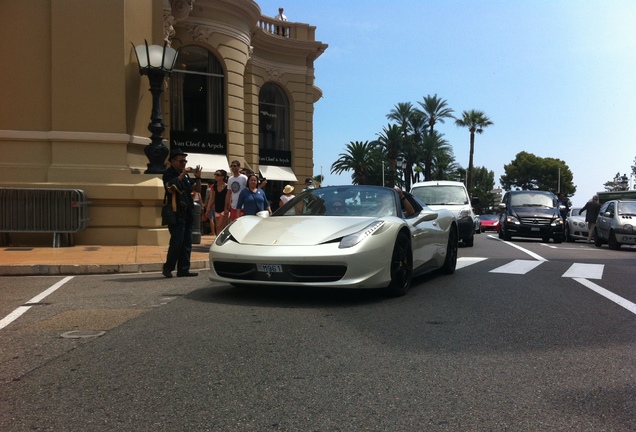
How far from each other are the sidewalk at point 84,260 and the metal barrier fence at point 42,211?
415mm

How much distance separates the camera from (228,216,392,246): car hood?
20.4 feet

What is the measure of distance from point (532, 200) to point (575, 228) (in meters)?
2.34

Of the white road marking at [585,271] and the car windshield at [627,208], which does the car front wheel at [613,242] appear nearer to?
the car windshield at [627,208]

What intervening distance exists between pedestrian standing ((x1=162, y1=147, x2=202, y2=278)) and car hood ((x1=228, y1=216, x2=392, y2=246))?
1.62 m

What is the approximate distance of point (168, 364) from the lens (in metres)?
4.00

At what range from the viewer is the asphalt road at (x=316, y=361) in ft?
10.2

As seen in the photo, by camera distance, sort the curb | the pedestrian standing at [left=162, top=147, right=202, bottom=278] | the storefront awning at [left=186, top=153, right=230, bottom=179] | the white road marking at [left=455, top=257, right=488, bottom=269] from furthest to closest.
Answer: the storefront awning at [left=186, top=153, right=230, bottom=179] → the white road marking at [left=455, top=257, right=488, bottom=269] → the curb → the pedestrian standing at [left=162, top=147, right=202, bottom=278]

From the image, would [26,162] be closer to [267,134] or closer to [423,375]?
[423,375]

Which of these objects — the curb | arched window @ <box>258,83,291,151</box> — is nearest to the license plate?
the curb

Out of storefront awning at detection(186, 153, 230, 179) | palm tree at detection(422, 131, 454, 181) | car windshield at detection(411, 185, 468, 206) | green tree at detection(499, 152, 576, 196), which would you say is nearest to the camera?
car windshield at detection(411, 185, 468, 206)

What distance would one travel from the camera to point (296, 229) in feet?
21.3

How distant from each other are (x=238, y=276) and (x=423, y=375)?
2.90m

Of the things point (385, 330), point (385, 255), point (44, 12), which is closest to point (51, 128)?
point (44, 12)

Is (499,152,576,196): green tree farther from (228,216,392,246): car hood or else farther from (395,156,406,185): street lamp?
(228,216,392,246): car hood
